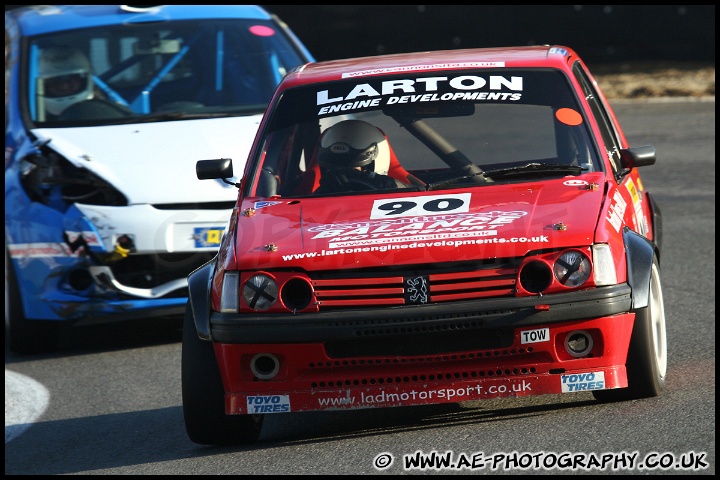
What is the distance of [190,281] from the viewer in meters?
6.07

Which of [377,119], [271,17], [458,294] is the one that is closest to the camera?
[458,294]

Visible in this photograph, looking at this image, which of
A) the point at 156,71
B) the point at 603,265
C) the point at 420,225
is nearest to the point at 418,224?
the point at 420,225

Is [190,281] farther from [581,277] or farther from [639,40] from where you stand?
[639,40]

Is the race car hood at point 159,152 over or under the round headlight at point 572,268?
under

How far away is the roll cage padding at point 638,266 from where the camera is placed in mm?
5531

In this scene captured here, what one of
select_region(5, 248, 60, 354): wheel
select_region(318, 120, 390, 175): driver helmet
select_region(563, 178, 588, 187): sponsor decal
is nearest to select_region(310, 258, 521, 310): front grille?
select_region(563, 178, 588, 187): sponsor decal

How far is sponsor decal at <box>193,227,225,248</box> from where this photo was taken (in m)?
8.18

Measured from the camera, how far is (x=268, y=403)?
562cm

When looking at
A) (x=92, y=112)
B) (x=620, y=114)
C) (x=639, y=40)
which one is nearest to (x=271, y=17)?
(x=92, y=112)

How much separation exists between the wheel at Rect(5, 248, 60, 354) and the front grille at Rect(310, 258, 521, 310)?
352 cm

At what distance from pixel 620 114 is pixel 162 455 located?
13862 mm

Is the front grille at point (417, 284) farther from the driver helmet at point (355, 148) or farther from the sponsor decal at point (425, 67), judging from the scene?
the sponsor decal at point (425, 67)

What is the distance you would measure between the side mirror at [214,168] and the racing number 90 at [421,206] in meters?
1.08

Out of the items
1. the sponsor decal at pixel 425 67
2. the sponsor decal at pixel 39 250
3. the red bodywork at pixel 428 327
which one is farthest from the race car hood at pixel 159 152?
the red bodywork at pixel 428 327
